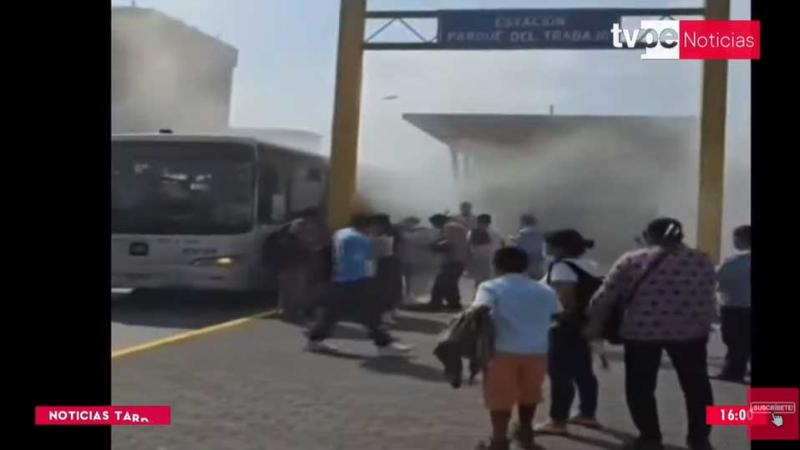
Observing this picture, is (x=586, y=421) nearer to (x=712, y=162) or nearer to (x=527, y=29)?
(x=712, y=162)

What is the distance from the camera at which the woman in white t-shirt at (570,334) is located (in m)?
5.26

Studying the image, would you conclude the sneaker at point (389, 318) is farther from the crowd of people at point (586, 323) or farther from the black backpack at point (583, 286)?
the black backpack at point (583, 286)

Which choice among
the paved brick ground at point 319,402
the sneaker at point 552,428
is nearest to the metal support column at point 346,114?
the paved brick ground at point 319,402

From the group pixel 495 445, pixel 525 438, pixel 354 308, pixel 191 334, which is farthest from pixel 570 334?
pixel 191 334

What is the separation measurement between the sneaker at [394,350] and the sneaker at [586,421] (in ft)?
5.86

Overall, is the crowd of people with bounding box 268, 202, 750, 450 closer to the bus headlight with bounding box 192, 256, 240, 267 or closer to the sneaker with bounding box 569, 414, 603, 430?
the sneaker with bounding box 569, 414, 603, 430

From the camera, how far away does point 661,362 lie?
511 centimetres

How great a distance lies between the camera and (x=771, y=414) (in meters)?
4.94

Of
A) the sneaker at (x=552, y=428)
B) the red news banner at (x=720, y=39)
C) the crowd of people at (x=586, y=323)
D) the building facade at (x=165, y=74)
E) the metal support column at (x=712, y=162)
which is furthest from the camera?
the building facade at (x=165, y=74)

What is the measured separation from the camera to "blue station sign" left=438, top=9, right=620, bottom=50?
6.33 m
